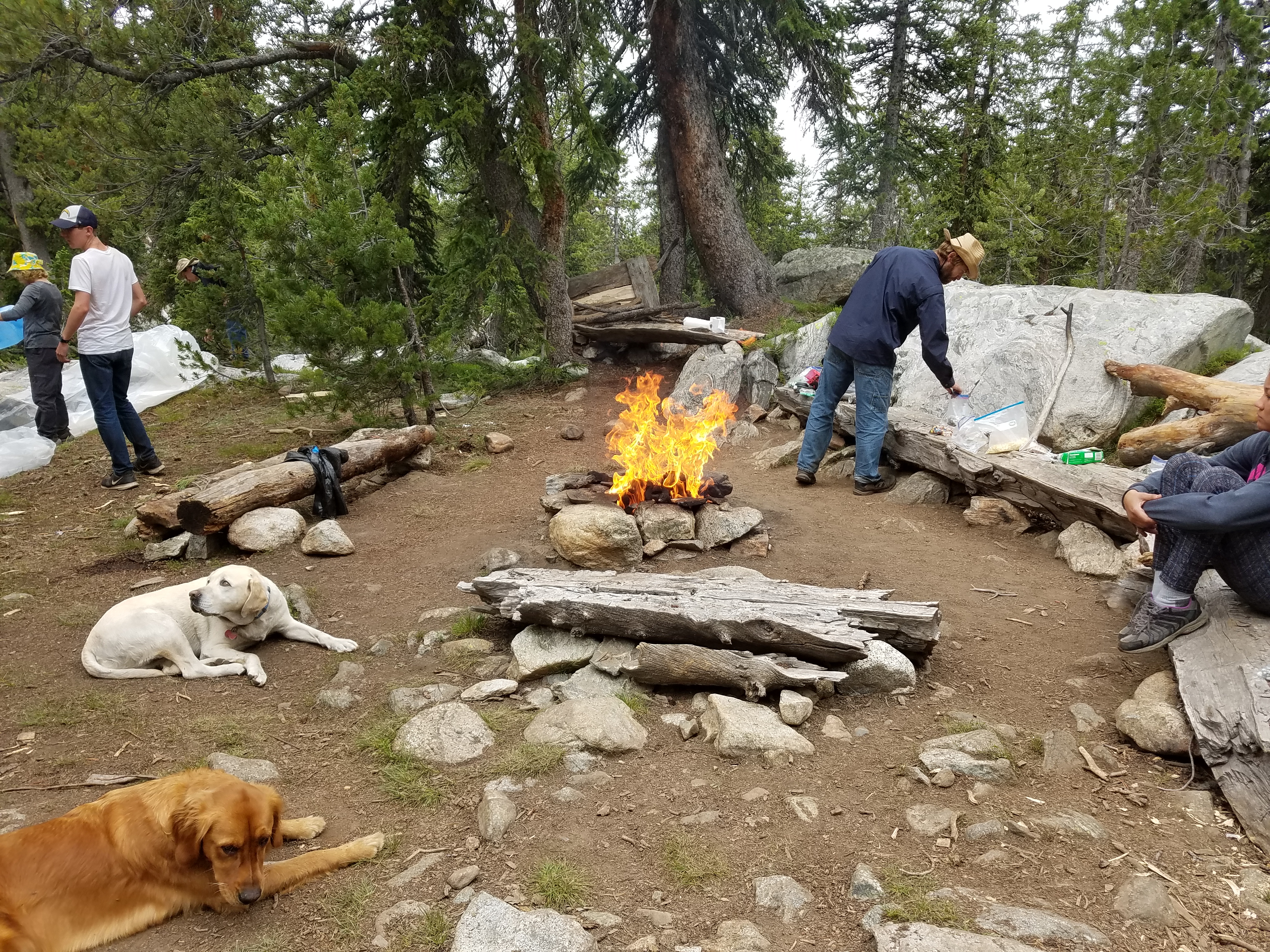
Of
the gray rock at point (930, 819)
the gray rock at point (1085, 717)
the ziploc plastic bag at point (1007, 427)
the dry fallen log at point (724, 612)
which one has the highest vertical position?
the ziploc plastic bag at point (1007, 427)

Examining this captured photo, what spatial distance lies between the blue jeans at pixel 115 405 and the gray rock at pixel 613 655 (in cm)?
566

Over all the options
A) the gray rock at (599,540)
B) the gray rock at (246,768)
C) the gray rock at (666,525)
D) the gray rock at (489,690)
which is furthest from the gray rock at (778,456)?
the gray rock at (246,768)

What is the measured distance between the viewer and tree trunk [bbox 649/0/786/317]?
13070 mm

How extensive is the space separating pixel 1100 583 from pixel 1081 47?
1366cm

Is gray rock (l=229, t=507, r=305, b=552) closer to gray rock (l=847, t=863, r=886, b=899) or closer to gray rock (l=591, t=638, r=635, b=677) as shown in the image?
gray rock (l=591, t=638, r=635, b=677)

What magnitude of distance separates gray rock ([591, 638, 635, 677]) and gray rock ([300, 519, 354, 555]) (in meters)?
2.80

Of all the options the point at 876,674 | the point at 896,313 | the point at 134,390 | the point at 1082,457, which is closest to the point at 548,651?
the point at 876,674

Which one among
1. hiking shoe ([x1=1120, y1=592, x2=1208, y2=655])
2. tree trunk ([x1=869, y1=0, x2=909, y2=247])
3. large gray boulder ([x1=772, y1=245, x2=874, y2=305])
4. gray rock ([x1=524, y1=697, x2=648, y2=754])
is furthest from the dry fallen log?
tree trunk ([x1=869, y1=0, x2=909, y2=247])

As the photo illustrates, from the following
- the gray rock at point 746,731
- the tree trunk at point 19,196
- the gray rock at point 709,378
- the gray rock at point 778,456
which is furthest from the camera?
the tree trunk at point 19,196

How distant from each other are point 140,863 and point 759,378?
9245 millimetres

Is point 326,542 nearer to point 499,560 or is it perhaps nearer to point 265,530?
point 265,530

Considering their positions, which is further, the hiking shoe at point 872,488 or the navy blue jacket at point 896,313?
the hiking shoe at point 872,488

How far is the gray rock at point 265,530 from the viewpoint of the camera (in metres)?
6.11

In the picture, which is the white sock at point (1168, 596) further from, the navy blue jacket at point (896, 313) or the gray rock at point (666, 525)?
the navy blue jacket at point (896, 313)
